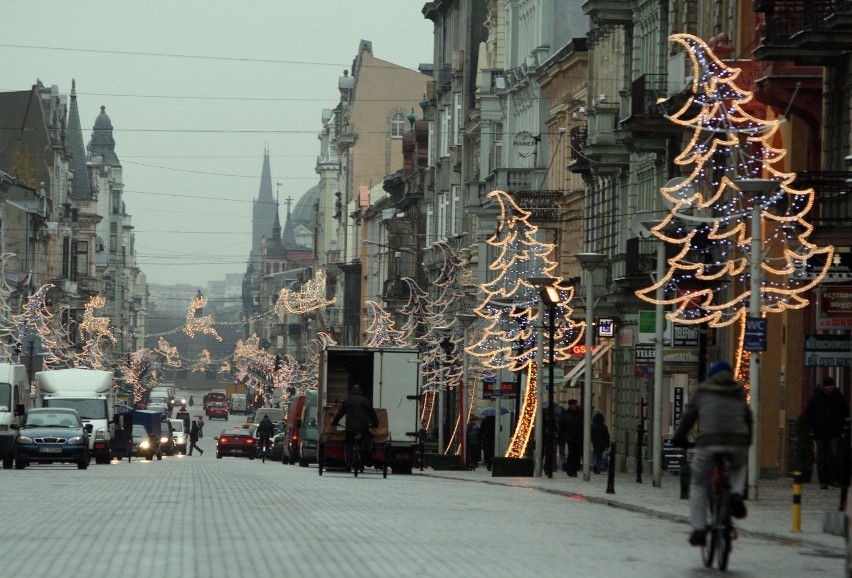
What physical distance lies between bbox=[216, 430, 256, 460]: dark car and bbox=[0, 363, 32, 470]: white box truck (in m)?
35.8

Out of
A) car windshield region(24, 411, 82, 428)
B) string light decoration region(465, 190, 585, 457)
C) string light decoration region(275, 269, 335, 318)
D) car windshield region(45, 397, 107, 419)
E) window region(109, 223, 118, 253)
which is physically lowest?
car windshield region(24, 411, 82, 428)

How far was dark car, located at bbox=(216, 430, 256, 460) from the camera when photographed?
82.2 meters

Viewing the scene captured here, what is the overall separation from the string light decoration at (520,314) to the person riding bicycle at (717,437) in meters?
23.6

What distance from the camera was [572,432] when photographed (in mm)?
42406

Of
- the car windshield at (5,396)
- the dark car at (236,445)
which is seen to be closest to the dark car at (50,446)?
the car windshield at (5,396)

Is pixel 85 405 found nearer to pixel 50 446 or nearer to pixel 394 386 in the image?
pixel 50 446

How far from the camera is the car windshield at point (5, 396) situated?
43.4m

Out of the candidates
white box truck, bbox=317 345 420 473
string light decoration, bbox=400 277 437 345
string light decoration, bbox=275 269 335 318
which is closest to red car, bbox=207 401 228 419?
string light decoration, bbox=275 269 335 318

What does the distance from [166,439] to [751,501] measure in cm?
5631

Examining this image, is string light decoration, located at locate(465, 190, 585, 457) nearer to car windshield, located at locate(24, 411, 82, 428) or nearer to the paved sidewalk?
the paved sidewalk

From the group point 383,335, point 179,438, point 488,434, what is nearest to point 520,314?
point 488,434

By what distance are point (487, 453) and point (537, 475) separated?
12282 mm

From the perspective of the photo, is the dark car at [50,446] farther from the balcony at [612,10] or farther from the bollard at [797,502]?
the bollard at [797,502]

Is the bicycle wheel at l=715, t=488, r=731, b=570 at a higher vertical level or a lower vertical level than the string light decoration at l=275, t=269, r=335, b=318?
lower
